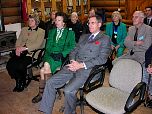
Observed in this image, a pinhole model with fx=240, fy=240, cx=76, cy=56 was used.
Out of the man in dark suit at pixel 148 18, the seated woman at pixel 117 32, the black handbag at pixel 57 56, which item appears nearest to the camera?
the black handbag at pixel 57 56

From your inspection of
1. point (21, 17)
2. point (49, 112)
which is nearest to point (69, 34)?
point (49, 112)

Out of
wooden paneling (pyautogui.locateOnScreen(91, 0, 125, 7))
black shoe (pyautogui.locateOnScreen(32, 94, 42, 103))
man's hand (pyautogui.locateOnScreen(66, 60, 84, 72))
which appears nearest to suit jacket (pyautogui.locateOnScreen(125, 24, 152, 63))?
→ man's hand (pyautogui.locateOnScreen(66, 60, 84, 72))

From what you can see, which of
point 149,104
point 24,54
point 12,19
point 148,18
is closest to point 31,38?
point 24,54

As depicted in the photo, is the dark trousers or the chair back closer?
the chair back

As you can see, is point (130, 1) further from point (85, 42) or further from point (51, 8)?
point (85, 42)

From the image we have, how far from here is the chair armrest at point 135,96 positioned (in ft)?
7.13

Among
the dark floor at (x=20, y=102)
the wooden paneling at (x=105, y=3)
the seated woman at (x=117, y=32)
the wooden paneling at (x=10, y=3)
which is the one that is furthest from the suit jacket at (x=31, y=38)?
the wooden paneling at (x=105, y=3)

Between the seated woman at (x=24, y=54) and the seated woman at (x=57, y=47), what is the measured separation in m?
0.47

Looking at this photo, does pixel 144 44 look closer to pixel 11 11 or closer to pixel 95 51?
pixel 95 51

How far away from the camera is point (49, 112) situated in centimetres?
286

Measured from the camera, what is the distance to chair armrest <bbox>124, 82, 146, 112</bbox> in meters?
2.17

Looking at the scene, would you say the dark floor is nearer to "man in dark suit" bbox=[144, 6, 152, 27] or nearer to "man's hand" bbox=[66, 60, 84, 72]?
"man's hand" bbox=[66, 60, 84, 72]

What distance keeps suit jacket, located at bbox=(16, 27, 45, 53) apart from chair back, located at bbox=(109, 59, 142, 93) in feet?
5.37

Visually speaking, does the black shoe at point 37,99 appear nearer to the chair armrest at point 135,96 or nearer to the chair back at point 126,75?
the chair back at point 126,75
